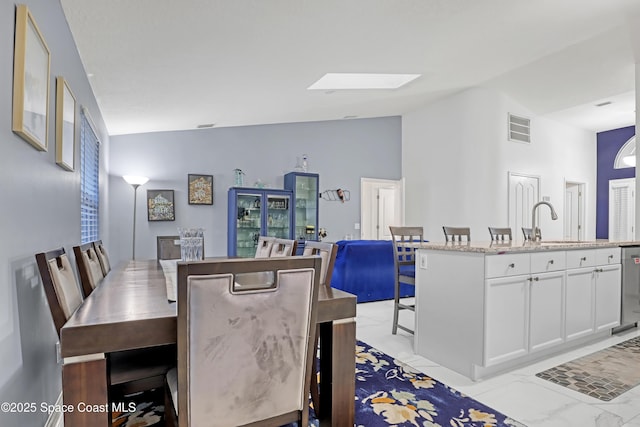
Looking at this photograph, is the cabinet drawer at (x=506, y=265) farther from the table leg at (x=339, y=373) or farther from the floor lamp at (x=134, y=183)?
the floor lamp at (x=134, y=183)

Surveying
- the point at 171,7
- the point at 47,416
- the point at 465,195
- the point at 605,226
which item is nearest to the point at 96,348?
the point at 47,416

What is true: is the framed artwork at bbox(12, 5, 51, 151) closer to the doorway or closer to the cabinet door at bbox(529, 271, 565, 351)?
the cabinet door at bbox(529, 271, 565, 351)

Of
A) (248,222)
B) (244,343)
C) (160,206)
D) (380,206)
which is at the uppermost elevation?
(380,206)

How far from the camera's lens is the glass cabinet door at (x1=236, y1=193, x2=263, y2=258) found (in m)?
5.88

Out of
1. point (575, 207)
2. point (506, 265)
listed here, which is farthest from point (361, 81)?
point (575, 207)

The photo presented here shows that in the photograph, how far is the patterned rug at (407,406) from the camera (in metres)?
1.88

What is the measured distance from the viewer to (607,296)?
3246 mm

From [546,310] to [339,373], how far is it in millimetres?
2068

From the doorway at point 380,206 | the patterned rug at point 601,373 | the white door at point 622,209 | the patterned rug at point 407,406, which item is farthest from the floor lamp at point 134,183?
the white door at point 622,209

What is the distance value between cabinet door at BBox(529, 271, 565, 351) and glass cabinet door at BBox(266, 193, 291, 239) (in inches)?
164

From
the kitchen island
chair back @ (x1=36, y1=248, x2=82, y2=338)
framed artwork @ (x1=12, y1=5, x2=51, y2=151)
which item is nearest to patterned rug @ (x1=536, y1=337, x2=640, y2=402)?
the kitchen island

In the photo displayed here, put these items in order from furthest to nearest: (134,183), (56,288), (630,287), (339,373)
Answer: (134,183) → (630,287) → (339,373) → (56,288)

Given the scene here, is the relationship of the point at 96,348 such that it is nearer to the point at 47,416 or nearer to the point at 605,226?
the point at 47,416

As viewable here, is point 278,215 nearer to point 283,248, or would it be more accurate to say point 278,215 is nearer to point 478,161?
point 478,161
